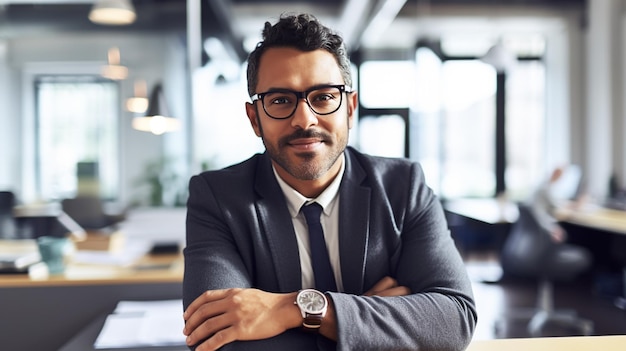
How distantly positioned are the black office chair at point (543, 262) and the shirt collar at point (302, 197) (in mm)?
3186

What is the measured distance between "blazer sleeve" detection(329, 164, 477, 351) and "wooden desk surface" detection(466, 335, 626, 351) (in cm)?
6

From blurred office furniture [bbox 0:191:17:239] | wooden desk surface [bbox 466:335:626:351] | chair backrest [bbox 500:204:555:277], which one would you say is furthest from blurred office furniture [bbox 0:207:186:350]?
chair backrest [bbox 500:204:555:277]

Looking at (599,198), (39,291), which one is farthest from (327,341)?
(599,198)

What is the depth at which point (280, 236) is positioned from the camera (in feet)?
5.20

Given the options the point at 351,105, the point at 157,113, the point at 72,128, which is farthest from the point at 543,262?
the point at 72,128

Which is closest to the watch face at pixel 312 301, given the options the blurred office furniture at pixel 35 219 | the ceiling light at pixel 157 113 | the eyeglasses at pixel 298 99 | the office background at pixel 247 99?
the eyeglasses at pixel 298 99

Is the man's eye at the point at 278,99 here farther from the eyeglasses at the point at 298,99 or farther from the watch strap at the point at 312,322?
the watch strap at the point at 312,322

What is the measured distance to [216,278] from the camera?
1.47 meters

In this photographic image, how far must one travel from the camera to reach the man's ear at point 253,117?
1624 mm

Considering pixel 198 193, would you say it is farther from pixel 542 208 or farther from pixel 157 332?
pixel 542 208

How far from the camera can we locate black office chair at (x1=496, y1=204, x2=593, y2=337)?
4371mm

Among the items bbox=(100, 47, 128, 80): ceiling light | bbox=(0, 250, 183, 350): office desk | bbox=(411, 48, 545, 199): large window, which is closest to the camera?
bbox=(0, 250, 183, 350): office desk

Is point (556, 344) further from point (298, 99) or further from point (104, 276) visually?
point (104, 276)

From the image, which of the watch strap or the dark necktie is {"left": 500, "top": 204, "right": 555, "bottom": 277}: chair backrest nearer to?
the dark necktie
